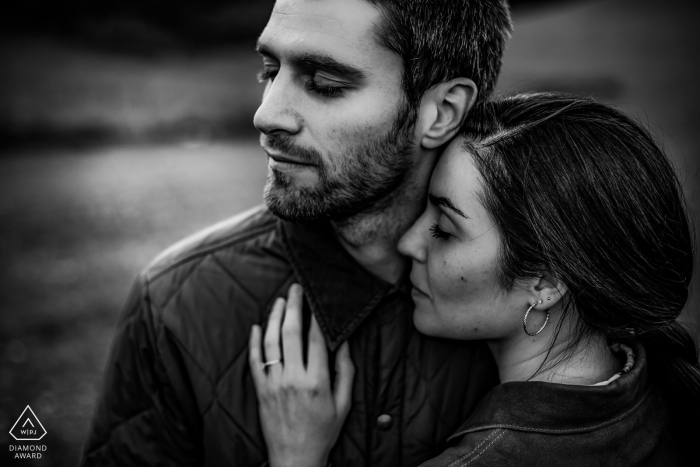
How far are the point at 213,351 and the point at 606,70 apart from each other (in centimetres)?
1358

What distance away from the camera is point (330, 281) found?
6.75ft

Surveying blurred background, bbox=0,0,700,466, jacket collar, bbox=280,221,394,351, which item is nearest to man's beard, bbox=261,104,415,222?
jacket collar, bbox=280,221,394,351

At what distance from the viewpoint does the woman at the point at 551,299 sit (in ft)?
5.71

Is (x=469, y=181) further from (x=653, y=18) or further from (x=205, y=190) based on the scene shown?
(x=653, y=18)

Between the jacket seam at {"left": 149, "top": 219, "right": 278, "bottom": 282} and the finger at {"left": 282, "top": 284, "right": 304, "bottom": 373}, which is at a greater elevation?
the jacket seam at {"left": 149, "top": 219, "right": 278, "bottom": 282}

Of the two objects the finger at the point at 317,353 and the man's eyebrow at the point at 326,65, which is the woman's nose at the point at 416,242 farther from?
the man's eyebrow at the point at 326,65

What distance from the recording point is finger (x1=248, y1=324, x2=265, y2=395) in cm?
192

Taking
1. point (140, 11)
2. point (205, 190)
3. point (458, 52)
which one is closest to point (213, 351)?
point (458, 52)

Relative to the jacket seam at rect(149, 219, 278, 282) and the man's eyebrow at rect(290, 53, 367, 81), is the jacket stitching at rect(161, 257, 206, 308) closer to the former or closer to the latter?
the jacket seam at rect(149, 219, 278, 282)

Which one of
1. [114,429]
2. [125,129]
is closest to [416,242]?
[114,429]

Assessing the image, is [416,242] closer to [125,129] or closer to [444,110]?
[444,110]

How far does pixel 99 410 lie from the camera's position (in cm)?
205

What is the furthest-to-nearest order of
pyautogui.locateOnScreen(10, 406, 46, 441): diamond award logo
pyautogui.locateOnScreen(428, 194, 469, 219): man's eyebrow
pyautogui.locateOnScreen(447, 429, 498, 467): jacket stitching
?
pyautogui.locateOnScreen(10, 406, 46, 441): diamond award logo → pyautogui.locateOnScreen(428, 194, 469, 219): man's eyebrow → pyautogui.locateOnScreen(447, 429, 498, 467): jacket stitching

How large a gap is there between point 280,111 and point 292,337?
2.58 ft
